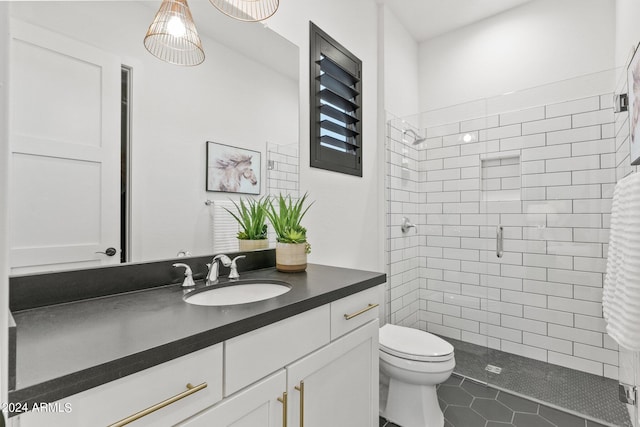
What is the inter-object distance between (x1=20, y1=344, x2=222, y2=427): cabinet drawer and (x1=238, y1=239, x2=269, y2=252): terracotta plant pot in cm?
76

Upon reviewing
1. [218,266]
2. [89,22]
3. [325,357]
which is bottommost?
[325,357]

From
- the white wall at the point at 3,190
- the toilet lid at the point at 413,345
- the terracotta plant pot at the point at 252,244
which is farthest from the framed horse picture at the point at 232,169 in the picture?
the toilet lid at the point at 413,345

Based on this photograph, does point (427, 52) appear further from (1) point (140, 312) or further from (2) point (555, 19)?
(1) point (140, 312)

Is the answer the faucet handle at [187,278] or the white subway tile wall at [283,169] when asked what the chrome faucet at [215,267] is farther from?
the white subway tile wall at [283,169]

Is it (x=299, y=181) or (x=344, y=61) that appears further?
(x=344, y=61)

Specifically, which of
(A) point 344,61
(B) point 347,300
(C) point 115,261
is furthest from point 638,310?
(A) point 344,61

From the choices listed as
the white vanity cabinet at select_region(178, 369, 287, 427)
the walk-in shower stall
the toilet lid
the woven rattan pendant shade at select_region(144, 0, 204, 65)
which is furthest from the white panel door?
the walk-in shower stall

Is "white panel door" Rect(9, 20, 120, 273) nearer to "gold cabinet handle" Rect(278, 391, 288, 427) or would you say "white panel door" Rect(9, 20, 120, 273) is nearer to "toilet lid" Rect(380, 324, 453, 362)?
"gold cabinet handle" Rect(278, 391, 288, 427)

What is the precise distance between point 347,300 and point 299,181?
0.79 metres

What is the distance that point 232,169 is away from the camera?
144 centimetres

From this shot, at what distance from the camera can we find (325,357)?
3.60 feet

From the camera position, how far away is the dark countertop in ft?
1.76

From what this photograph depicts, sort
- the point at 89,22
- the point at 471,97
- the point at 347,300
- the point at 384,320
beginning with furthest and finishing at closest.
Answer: the point at 471,97 → the point at 384,320 → the point at 347,300 → the point at 89,22

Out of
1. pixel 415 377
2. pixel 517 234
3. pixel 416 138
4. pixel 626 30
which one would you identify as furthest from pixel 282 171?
pixel 626 30
